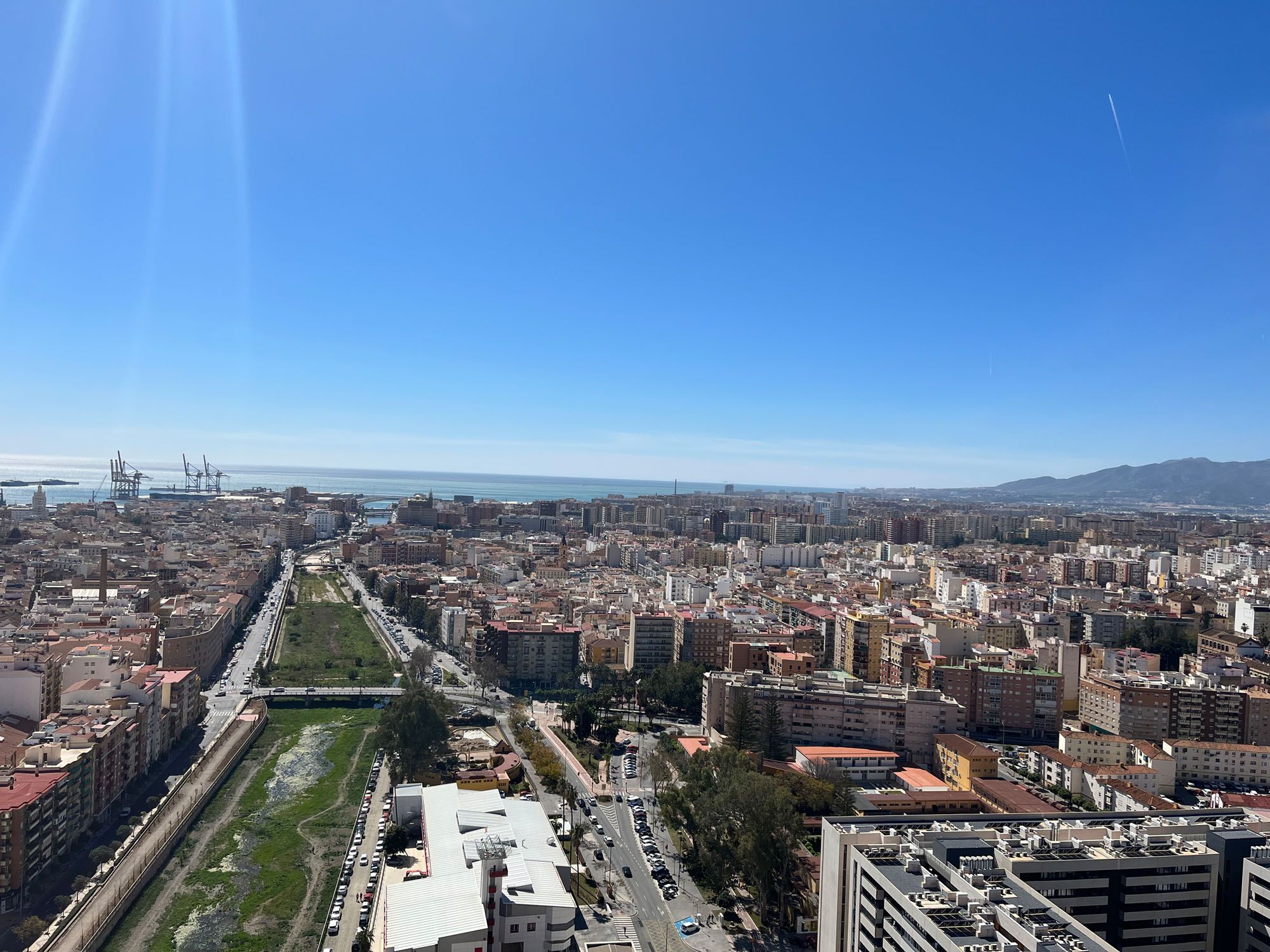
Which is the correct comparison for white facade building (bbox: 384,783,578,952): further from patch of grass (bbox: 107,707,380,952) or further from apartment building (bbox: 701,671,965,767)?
apartment building (bbox: 701,671,965,767)

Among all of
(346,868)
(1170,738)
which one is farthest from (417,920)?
(1170,738)

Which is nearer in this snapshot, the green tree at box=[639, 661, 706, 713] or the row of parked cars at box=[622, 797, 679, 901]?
the row of parked cars at box=[622, 797, 679, 901]

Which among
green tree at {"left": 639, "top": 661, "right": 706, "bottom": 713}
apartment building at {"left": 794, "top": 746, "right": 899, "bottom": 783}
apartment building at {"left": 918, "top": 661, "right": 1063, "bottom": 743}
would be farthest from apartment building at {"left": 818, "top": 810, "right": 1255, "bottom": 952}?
green tree at {"left": 639, "top": 661, "right": 706, "bottom": 713}

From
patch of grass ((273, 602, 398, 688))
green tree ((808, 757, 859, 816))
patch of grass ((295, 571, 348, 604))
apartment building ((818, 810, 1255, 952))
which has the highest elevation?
apartment building ((818, 810, 1255, 952))

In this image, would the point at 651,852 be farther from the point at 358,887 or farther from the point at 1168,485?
the point at 1168,485

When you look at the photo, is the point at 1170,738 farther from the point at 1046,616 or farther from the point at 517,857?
the point at 517,857

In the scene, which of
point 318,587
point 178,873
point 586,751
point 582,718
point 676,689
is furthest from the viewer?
point 318,587

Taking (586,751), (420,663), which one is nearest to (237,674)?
(420,663)
